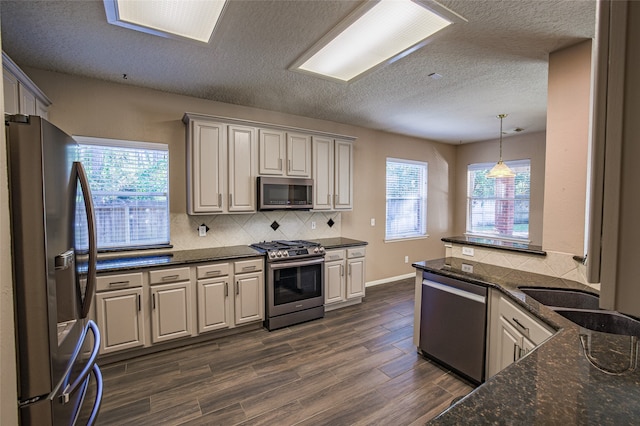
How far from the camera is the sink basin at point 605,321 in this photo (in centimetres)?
154

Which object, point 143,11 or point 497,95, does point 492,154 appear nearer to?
point 497,95

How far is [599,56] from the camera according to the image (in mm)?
428

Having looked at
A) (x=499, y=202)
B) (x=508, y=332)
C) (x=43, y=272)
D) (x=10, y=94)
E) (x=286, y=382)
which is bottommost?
(x=286, y=382)

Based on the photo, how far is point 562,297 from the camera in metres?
2.03

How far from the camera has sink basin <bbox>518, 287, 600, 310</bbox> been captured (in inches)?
76.8

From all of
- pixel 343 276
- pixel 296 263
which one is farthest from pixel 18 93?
pixel 343 276

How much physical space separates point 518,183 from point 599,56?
20.0ft

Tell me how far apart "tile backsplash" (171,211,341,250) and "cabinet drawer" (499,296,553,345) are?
2783 mm

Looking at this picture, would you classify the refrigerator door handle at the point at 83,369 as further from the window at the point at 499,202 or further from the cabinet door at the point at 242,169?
the window at the point at 499,202

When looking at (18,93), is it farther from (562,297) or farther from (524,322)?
(562,297)

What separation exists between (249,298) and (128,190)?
1776mm

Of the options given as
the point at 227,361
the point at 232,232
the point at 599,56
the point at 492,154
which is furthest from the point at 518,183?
the point at 599,56

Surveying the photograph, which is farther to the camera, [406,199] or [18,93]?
[406,199]

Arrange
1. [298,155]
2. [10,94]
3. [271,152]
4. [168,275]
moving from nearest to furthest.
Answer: [10,94] < [168,275] < [271,152] < [298,155]
